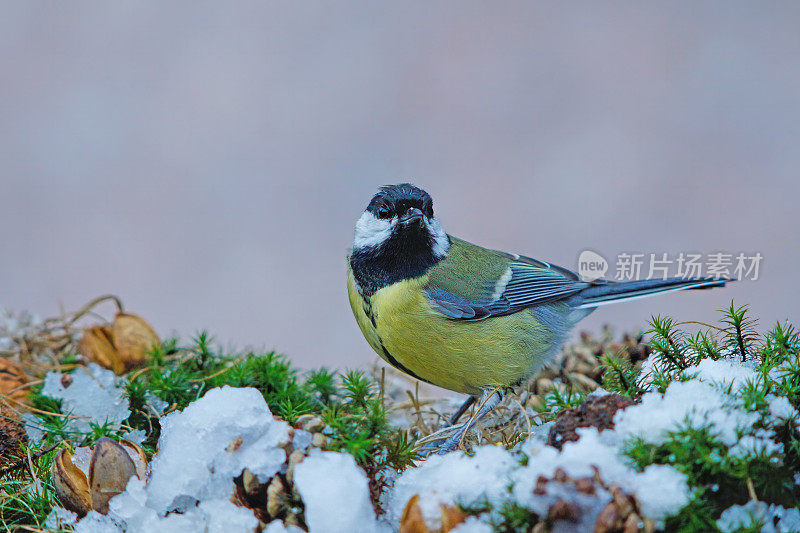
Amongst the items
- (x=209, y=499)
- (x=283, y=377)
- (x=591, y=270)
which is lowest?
(x=209, y=499)

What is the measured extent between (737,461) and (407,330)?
0.80 meters

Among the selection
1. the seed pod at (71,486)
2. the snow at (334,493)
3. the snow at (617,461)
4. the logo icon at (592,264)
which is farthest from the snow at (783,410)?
the seed pod at (71,486)

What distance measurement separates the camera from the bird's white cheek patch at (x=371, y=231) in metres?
1.59

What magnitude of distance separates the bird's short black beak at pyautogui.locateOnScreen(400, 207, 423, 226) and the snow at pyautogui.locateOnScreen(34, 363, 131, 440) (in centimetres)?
72

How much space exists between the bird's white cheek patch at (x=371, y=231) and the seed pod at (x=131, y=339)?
555 millimetres

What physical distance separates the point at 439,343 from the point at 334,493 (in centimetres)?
67

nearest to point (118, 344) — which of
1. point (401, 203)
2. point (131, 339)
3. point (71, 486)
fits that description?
point (131, 339)

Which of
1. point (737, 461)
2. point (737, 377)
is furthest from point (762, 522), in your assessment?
point (737, 377)

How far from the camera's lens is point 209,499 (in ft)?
3.07

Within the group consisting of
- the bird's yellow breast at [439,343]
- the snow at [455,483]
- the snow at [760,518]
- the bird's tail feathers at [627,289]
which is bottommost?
the snow at [455,483]

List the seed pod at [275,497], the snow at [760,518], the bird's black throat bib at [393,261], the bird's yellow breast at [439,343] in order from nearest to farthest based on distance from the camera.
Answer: the snow at [760,518] → the seed pod at [275,497] → the bird's yellow breast at [439,343] → the bird's black throat bib at [393,261]

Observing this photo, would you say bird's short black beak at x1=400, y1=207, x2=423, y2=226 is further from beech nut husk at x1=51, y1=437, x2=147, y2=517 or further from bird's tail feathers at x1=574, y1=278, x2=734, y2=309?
beech nut husk at x1=51, y1=437, x2=147, y2=517

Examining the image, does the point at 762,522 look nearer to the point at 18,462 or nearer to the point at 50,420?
the point at 18,462
